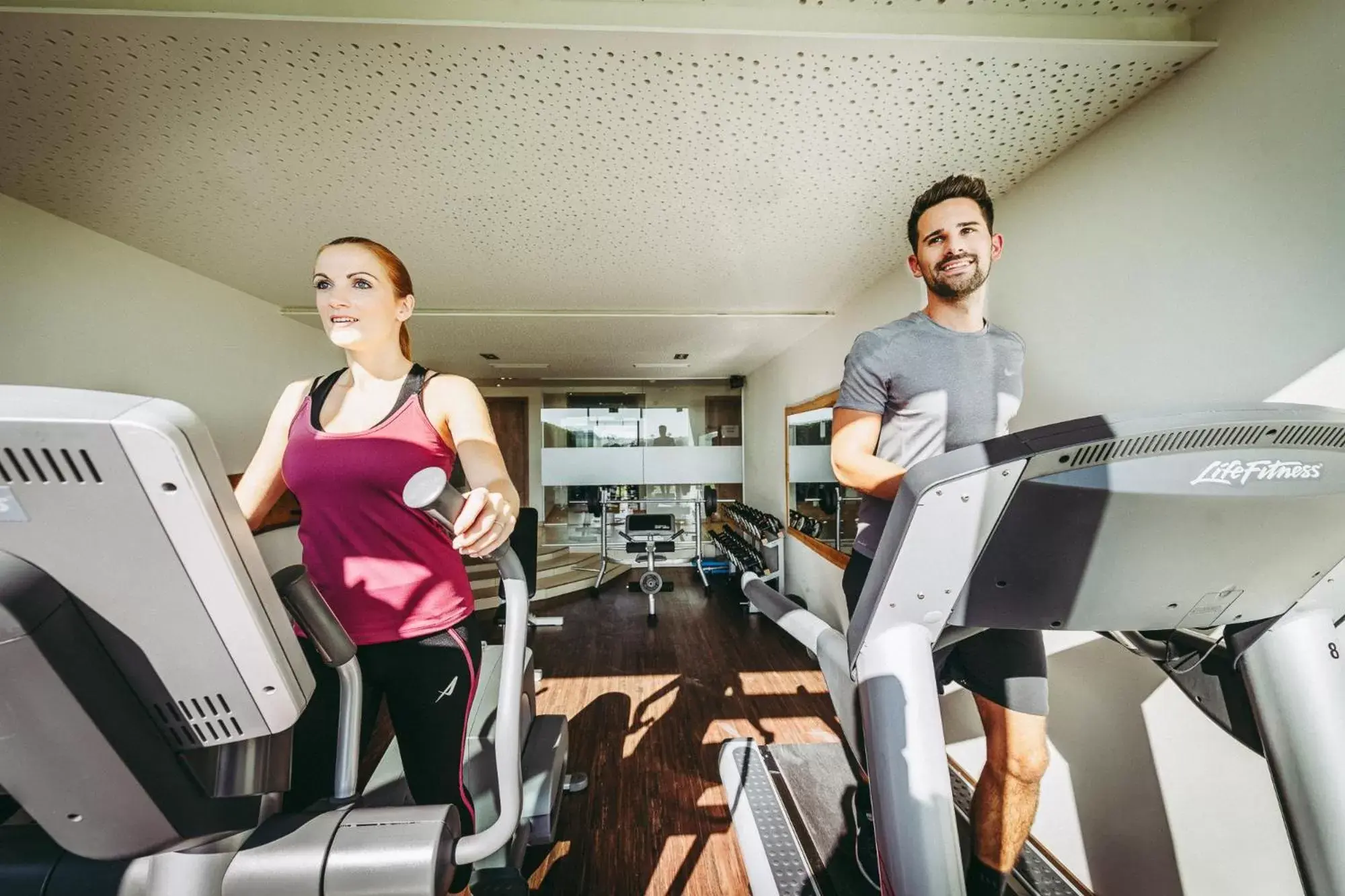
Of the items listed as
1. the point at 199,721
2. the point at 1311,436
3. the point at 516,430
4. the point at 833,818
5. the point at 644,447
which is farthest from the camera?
the point at 516,430

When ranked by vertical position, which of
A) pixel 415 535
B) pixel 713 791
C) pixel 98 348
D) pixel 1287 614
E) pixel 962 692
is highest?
pixel 98 348

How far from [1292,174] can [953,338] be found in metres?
0.65

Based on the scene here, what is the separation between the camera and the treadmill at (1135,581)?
560mm

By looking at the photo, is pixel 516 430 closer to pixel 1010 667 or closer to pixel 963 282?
pixel 963 282

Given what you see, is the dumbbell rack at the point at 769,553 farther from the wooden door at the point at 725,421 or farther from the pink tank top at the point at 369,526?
the pink tank top at the point at 369,526

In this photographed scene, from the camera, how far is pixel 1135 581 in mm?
634

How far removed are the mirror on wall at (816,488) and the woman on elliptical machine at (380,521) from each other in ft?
7.88

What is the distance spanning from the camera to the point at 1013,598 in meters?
0.66

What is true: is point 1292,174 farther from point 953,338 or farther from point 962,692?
point 962,692

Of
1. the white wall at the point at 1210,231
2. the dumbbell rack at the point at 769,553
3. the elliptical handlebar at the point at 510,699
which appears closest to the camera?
the elliptical handlebar at the point at 510,699

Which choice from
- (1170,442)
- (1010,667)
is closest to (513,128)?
(1170,442)

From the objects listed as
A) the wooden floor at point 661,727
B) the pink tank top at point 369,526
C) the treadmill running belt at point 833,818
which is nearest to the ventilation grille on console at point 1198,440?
the pink tank top at point 369,526

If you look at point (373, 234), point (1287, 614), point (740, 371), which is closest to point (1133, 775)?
point (1287, 614)

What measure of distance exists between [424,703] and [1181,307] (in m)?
1.99
